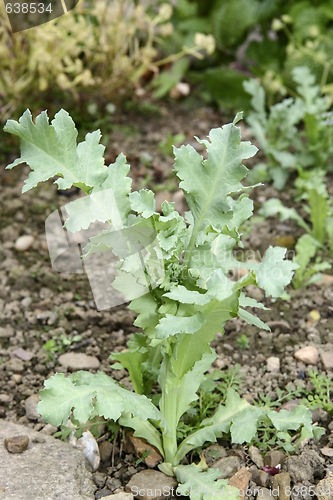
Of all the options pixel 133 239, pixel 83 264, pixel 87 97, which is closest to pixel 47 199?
pixel 83 264

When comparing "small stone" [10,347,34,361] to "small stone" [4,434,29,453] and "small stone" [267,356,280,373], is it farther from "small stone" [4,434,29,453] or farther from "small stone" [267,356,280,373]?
"small stone" [267,356,280,373]

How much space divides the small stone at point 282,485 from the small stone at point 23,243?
1638 mm

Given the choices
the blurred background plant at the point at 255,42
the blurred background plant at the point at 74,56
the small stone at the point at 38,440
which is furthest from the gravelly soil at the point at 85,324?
the blurred background plant at the point at 255,42

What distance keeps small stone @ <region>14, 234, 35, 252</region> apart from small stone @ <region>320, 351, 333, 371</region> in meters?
1.52

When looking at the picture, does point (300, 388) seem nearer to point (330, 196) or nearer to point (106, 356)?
point (106, 356)

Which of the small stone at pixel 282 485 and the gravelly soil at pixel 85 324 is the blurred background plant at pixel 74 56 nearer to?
the gravelly soil at pixel 85 324

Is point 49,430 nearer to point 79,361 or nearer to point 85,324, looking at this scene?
point 79,361

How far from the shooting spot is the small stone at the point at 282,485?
152cm

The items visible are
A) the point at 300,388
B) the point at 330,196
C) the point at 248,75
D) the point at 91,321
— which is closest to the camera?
the point at 300,388

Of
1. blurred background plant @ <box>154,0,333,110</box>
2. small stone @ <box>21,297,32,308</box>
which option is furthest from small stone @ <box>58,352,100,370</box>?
blurred background plant @ <box>154,0,333,110</box>

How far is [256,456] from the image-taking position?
1.64 metres

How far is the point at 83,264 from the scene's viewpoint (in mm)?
2568

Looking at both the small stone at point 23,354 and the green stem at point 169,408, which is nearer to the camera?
the green stem at point 169,408

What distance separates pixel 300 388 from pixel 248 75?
2.54m
